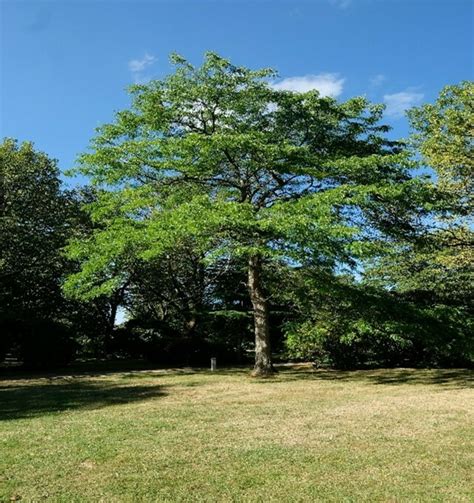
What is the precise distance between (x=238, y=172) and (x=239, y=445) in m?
12.0

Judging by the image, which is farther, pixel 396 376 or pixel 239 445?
pixel 396 376

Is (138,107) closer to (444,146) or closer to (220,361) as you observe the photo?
(444,146)

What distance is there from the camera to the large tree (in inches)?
608

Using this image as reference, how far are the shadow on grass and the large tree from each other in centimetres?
335

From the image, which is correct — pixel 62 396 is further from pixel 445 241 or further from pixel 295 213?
pixel 445 241

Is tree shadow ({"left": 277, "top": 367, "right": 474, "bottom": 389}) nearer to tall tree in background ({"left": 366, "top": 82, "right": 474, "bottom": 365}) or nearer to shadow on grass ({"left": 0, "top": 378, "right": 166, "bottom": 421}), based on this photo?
tall tree in background ({"left": 366, "top": 82, "right": 474, "bottom": 365})

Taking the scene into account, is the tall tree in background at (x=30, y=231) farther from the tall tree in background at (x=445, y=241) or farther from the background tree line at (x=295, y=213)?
the tall tree in background at (x=445, y=241)

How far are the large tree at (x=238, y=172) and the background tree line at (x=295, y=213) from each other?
2.3 inches

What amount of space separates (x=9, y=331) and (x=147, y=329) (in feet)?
23.2

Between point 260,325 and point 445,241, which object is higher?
point 445,241

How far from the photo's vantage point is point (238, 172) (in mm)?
18375

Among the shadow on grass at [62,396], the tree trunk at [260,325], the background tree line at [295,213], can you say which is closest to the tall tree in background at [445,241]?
the background tree line at [295,213]

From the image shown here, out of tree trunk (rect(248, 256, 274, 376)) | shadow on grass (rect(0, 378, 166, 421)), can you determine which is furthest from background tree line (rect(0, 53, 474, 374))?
shadow on grass (rect(0, 378, 166, 421))

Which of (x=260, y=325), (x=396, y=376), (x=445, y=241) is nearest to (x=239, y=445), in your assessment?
(x=260, y=325)
